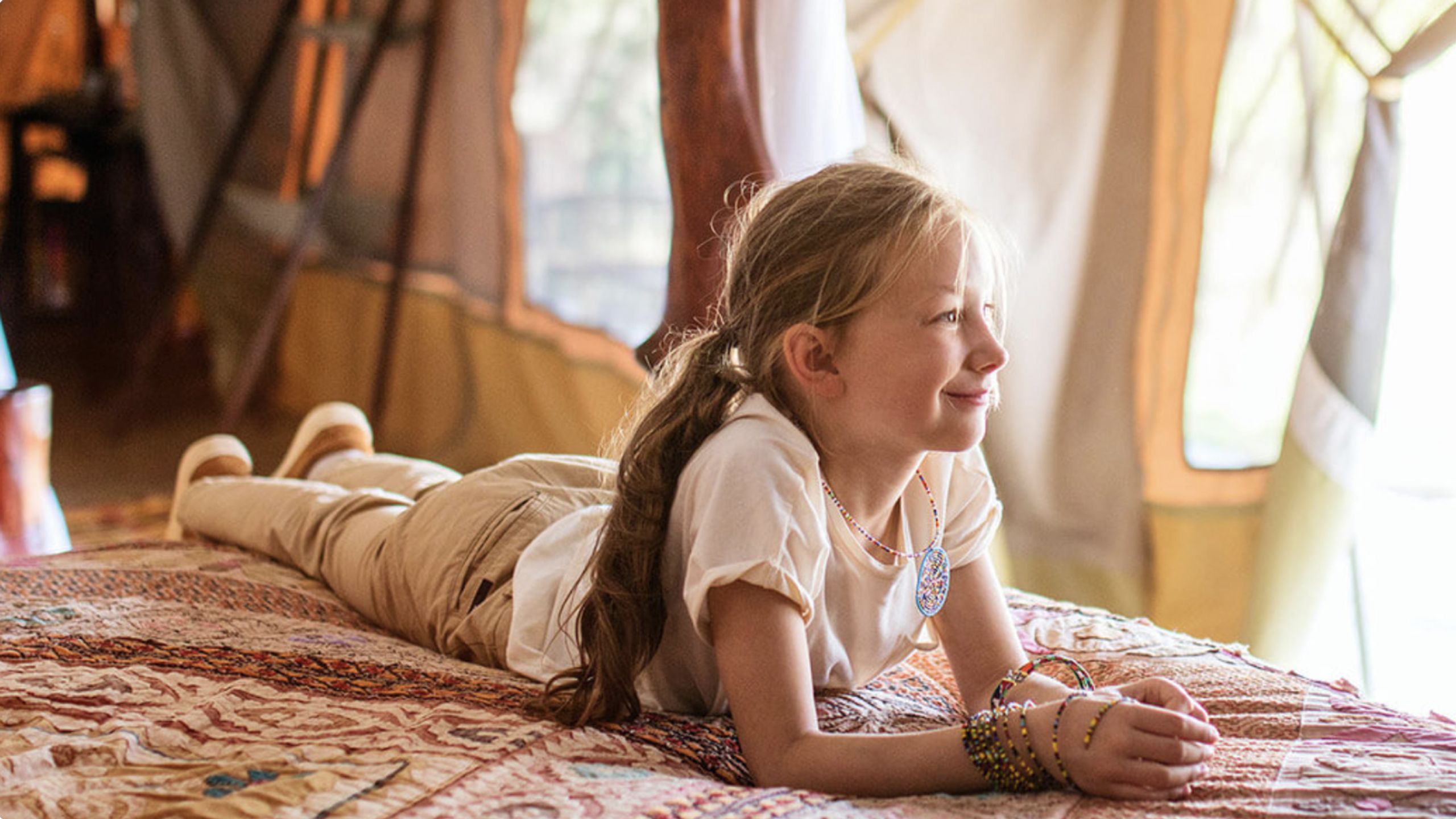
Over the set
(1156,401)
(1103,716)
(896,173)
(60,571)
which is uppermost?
(896,173)

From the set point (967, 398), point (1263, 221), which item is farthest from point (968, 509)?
point (1263, 221)

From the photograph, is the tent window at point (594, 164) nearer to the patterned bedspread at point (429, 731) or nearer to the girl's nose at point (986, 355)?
the patterned bedspread at point (429, 731)

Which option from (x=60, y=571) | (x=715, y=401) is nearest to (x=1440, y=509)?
(x=715, y=401)

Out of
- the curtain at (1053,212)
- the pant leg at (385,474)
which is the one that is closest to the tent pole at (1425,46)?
the curtain at (1053,212)

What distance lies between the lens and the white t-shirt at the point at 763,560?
95 centimetres

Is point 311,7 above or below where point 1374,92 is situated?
above

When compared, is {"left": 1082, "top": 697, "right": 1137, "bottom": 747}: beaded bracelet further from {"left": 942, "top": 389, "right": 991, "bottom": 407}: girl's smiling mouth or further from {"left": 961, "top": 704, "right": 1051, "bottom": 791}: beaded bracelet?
{"left": 942, "top": 389, "right": 991, "bottom": 407}: girl's smiling mouth

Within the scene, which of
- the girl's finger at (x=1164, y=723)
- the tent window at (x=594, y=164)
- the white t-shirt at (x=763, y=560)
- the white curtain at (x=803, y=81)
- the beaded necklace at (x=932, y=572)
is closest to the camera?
the girl's finger at (x=1164, y=723)

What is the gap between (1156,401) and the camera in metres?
1.96

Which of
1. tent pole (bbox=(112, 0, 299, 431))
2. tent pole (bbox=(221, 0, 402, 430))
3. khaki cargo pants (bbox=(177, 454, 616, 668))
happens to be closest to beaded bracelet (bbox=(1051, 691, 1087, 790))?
khaki cargo pants (bbox=(177, 454, 616, 668))

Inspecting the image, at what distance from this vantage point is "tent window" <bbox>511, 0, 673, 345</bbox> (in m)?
2.77

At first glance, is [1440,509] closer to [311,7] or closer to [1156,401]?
[1156,401]

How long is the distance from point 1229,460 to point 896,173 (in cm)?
104

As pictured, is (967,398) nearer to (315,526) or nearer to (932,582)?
(932,582)
